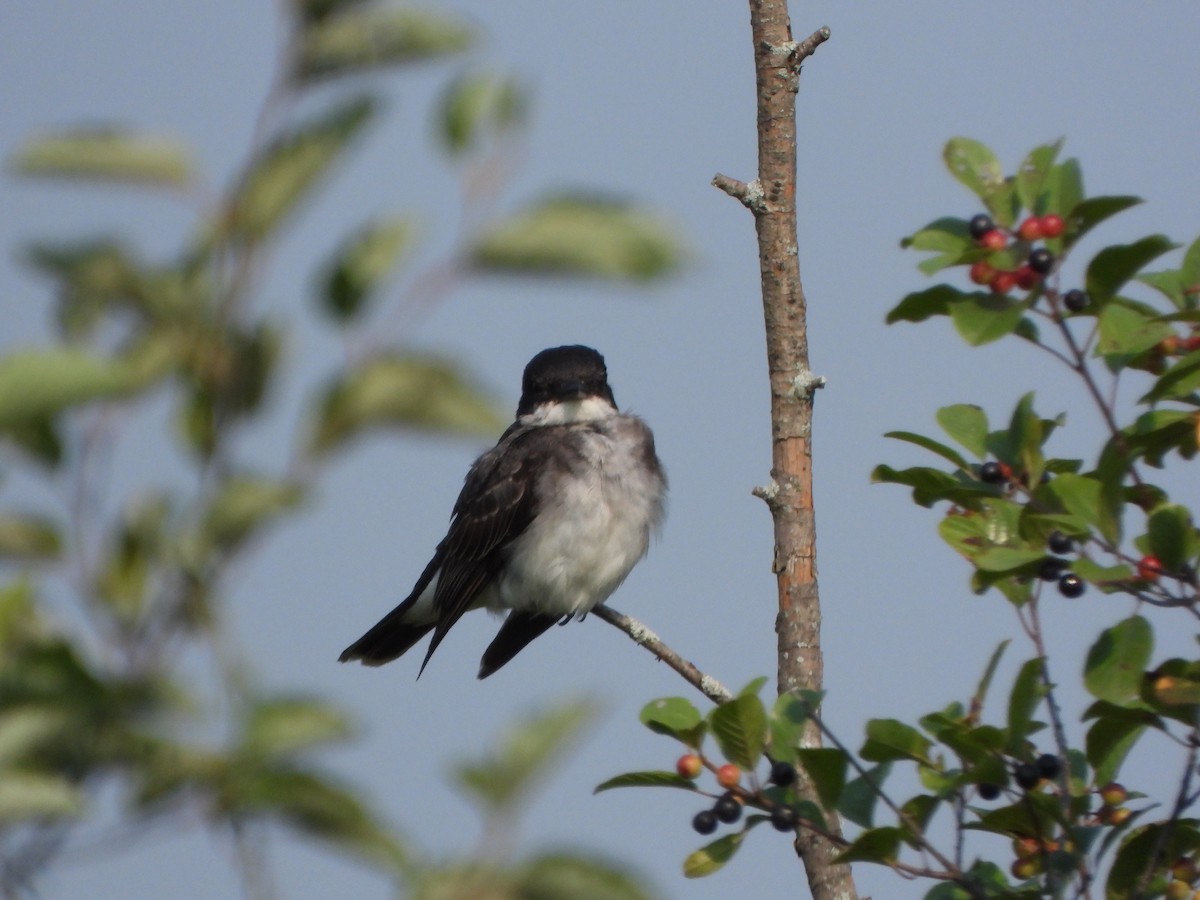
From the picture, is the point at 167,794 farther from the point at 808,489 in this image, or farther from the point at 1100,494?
the point at 808,489

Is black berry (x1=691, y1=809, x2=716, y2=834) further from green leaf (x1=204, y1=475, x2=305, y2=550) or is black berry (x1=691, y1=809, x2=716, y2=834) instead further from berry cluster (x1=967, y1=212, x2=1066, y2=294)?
green leaf (x1=204, y1=475, x2=305, y2=550)

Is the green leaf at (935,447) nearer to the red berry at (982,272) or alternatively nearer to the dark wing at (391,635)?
the red berry at (982,272)

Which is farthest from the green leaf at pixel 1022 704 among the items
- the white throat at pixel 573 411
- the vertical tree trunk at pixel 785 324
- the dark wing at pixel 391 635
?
the dark wing at pixel 391 635

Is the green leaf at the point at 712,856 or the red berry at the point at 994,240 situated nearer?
the red berry at the point at 994,240

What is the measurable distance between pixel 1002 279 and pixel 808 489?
160 centimetres

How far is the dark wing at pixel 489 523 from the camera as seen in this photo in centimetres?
943

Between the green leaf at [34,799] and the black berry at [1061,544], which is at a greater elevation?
the black berry at [1061,544]

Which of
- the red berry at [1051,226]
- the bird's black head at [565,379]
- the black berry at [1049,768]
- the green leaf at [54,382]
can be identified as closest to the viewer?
the green leaf at [54,382]

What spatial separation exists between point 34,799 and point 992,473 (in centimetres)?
296

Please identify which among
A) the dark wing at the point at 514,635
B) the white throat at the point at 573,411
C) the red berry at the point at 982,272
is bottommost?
the red berry at the point at 982,272

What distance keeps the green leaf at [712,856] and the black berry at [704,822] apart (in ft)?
0.25

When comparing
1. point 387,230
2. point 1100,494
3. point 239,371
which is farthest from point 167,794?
point 1100,494

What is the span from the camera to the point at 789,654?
5.57m

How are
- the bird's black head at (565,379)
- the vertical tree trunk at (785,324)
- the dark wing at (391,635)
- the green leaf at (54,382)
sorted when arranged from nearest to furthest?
the green leaf at (54,382) → the vertical tree trunk at (785,324) → the bird's black head at (565,379) → the dark wing at (391,635)
